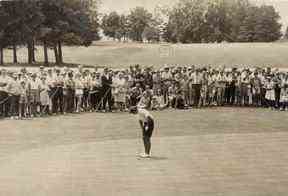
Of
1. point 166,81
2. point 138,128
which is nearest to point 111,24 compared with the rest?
point 166,81

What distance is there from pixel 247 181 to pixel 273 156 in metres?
3.11

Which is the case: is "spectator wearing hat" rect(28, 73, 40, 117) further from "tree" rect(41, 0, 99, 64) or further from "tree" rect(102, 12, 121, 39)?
"tree" rect(102, 12, 121, 39)

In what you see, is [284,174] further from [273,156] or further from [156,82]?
[156,82]

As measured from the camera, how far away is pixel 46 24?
52125 mm

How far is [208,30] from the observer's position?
76188 mm

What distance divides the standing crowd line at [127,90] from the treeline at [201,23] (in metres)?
24.9

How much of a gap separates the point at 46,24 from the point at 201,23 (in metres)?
26.7

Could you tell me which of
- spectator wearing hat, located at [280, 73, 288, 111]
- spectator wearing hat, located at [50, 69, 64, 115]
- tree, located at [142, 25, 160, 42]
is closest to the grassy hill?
tree, located at [142, 25, 160, 42]

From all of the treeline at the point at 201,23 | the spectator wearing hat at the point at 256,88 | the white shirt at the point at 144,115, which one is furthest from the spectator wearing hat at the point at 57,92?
the treeline at the point at 201,23

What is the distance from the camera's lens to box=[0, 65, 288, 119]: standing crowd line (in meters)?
23.3

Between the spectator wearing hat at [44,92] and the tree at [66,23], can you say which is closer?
the spectator wearing hat at [44,92]

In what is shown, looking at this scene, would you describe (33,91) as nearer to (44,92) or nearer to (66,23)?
(44,92)

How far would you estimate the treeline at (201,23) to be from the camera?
5951cm

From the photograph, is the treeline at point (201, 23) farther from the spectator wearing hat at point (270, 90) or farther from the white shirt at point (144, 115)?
the white shirt at point (144, 115)
